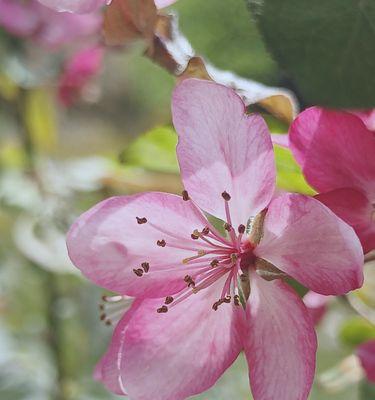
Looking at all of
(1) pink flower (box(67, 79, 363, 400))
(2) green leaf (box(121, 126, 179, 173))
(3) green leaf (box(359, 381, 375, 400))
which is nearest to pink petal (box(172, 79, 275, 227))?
(1) pink flower (box(67, 79, 363, 400))

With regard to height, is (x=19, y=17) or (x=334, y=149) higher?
(x=334, y=149)

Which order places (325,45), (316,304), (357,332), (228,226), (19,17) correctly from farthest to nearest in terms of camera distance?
(19,17) → (357,332) → (316,304) → (228,226) → (325,45)

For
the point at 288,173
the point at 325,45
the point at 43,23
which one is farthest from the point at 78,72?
the point at 325,45

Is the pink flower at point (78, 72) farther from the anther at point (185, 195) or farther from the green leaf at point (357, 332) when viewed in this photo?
the anther at point (185, 195)

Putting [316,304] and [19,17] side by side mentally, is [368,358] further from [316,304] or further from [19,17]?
[19,17]

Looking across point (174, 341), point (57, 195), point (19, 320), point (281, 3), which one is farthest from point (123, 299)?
point (19, 320)

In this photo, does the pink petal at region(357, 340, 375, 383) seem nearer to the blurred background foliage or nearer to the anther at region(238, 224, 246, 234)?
the anther at region(238, 224, 246, 234)

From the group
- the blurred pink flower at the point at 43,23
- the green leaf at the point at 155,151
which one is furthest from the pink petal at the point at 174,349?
the blurred pink flower at the point at 43,23
